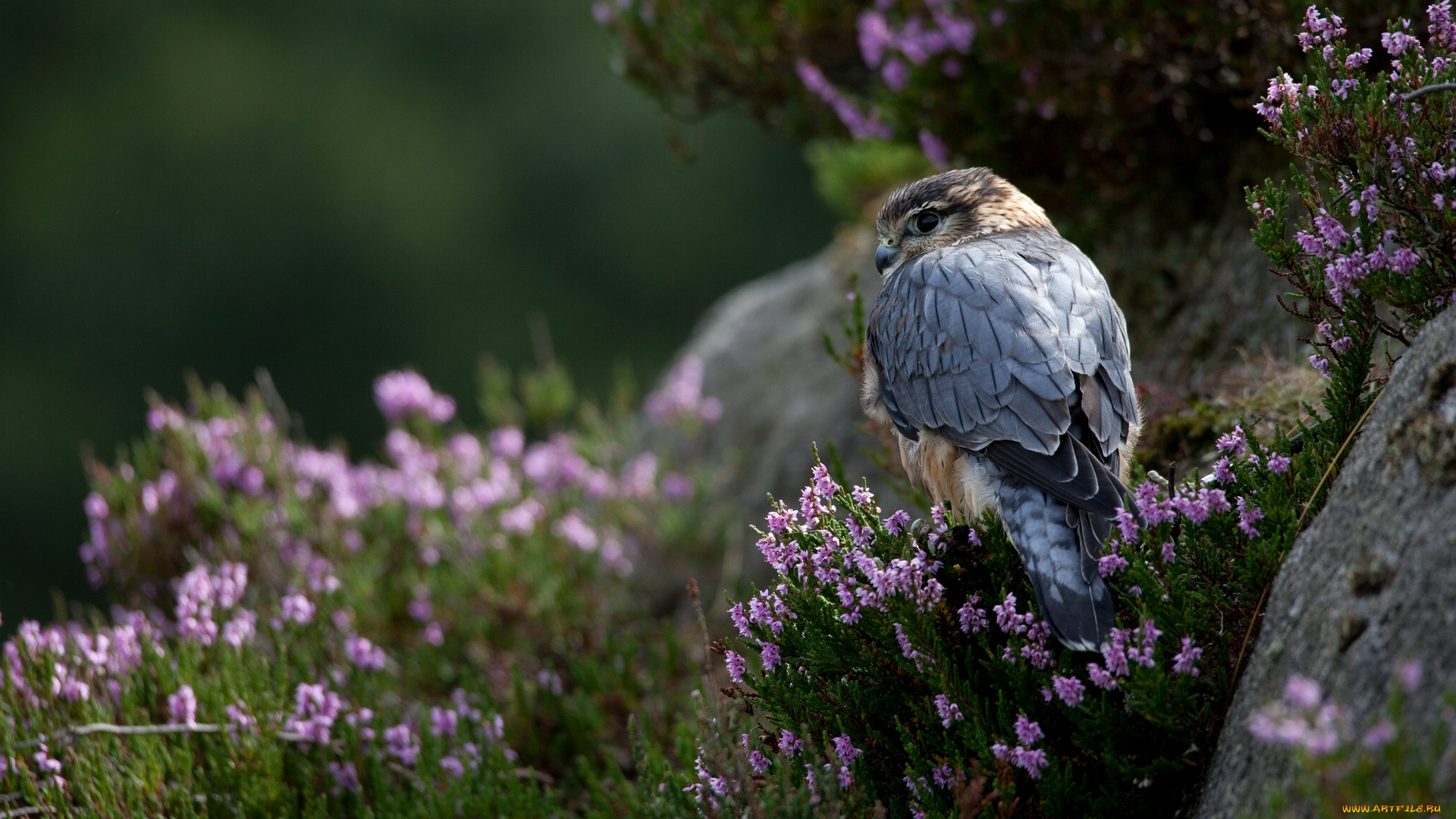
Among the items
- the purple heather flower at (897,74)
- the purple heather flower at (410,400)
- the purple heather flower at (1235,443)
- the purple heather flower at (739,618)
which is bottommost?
the purple heather flower at (739,618)

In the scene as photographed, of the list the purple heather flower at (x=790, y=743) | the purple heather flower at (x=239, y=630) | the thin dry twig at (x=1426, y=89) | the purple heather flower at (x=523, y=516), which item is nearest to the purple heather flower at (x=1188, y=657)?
the purple heather flower at (x=790, y=743)

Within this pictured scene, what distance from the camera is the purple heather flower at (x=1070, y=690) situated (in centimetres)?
173

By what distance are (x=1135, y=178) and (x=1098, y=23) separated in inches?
23.8

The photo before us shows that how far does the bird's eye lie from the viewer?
10.0ft

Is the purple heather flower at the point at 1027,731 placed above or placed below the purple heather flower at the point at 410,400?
below

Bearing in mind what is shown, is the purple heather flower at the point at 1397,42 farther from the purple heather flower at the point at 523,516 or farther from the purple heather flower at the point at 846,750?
the purple heather flower at the point at 523,516

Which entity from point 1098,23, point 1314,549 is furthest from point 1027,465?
point 1098,23

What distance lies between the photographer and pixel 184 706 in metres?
2.74

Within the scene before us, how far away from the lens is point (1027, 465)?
7.02 feet

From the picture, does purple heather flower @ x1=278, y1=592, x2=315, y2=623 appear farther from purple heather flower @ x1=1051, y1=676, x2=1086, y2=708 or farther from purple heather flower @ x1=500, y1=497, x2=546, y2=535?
purple heather flower @ x1=1051, y1=676, x2=1086, y2=708

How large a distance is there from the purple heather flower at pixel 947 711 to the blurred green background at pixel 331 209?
468 inches

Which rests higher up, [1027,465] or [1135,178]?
[1135,178]

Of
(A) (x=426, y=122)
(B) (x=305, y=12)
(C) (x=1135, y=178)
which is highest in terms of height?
(B) (x=305, y=12)

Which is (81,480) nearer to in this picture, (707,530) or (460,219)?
(460,219)
